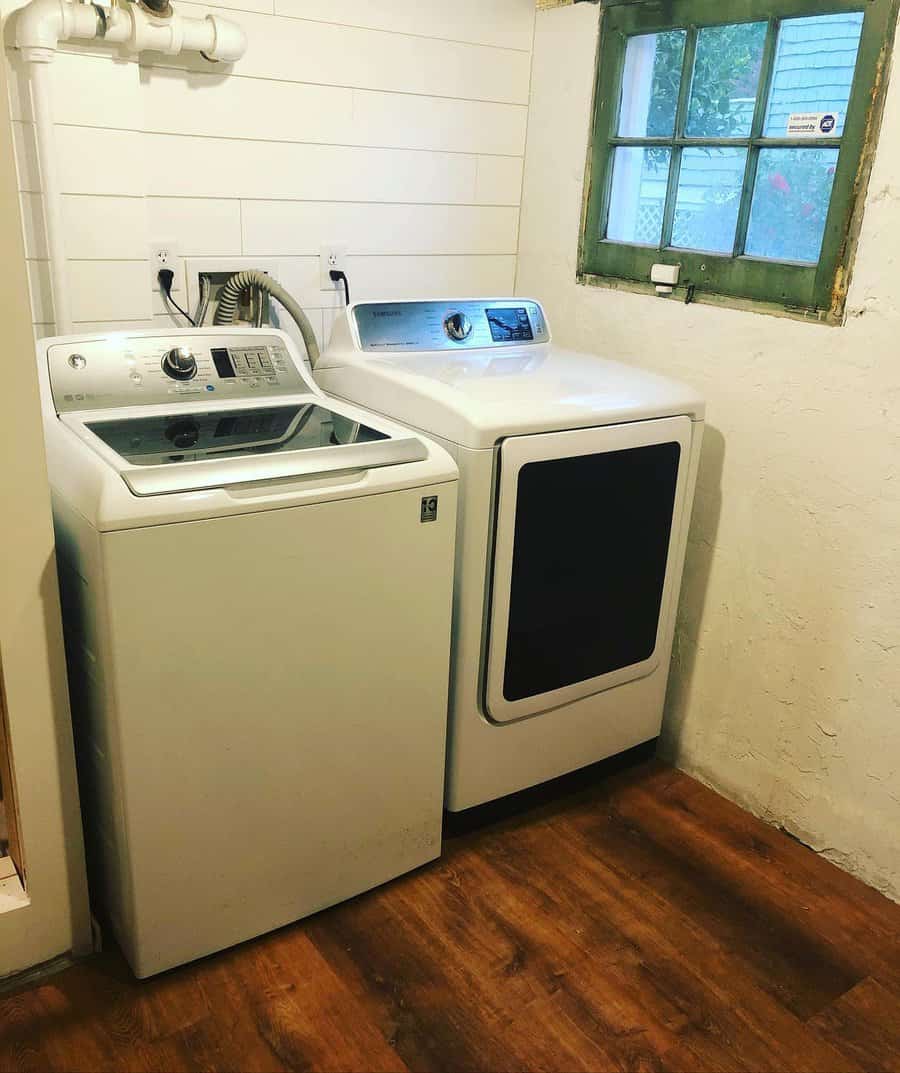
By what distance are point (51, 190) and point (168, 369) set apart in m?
0.44

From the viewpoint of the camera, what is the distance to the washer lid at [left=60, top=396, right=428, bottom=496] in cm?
151

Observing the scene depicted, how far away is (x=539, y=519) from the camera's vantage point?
1886 millimetres

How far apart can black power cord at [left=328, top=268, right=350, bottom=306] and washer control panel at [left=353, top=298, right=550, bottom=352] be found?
0.85 feet

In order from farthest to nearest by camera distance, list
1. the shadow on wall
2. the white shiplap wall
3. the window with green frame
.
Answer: the shadow on wall
the white shiplap wall
the window with green frame

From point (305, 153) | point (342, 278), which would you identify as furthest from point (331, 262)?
point (305, 153)

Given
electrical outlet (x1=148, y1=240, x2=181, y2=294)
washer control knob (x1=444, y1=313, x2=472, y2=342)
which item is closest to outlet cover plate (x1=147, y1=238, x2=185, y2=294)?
electrical outlet (x1=148, y1=240, x2=181, y2=294)

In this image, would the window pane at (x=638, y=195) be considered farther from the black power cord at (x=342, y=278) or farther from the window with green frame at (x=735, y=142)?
the black power cord at (x=342, y=278)

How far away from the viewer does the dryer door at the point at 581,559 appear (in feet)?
6.10

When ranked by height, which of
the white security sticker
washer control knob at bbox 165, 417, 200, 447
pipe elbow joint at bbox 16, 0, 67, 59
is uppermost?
pipe elbow joint at bbox 16, 0, 67, 59

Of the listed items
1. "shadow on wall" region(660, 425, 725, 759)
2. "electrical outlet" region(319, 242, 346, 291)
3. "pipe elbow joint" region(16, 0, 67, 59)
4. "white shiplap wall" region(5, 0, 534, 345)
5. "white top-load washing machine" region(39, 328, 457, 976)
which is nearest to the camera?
"white top-load washing machine" region(39, 328, 457, 976)

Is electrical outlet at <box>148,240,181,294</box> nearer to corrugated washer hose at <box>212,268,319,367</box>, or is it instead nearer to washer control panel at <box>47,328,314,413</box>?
corrugated washer hose at <box>212,268,319,367</box>

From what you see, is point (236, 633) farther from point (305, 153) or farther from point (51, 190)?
point (305, 153)

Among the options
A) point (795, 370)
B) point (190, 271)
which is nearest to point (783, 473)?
point (795, 370)

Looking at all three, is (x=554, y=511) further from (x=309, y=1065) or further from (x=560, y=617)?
(x=309, y=1065)
